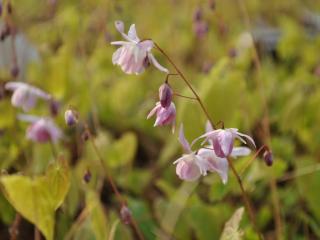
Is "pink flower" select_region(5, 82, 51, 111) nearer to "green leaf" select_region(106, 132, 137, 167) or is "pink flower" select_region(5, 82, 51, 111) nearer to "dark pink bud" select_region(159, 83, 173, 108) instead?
"green leaf" select_region(106, 132, 137, 167)

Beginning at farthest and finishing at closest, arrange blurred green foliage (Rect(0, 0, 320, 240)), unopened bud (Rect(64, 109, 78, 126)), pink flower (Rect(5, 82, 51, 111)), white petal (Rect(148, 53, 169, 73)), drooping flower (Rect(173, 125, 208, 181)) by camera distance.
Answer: pink flower (Rect(5, 82, 51, 111)) < blurred green foliage (Rect(0, 0, 320, 240)) < unopened bud (Rect(64, 109, 78, 126)) < drooping flower (Rect(173, 125, 208, 181)) < white petal (Rect(148, 53, 169, 73))

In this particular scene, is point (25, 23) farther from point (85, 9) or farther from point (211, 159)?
point (211, 159)

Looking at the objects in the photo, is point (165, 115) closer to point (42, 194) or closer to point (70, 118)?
point (70, 118)

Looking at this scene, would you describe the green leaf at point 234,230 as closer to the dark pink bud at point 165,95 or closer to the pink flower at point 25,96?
the dark pink bud at point 165,95

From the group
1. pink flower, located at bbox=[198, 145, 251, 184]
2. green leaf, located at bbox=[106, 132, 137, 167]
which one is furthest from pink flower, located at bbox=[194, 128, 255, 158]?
green leaf, located at bbox=[106, 132, 137, 167]

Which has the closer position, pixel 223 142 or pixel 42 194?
pixel 223 142

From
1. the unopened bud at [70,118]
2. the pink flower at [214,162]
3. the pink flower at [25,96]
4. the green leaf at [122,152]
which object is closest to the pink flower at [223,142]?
the pink flower at [214,162]

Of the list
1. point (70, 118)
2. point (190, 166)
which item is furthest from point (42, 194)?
point (190, 166)
